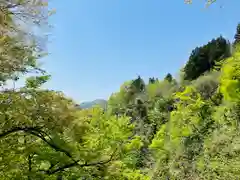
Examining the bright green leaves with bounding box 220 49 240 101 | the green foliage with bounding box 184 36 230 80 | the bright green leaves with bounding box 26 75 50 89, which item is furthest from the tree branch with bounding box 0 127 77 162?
the green foliage with bounding box 184 36 230 80

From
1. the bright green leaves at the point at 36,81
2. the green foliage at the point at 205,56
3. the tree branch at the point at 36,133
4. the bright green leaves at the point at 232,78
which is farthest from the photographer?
the green foliage at the point at 205,56

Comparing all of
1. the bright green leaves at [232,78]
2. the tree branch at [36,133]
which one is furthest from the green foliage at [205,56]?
the tree branch at [36,133]

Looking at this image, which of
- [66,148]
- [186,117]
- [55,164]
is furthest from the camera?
[186,117]

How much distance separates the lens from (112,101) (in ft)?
178

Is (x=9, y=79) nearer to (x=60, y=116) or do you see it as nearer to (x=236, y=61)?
(x=60, y=116)

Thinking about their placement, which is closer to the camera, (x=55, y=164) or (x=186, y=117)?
(x=55, y=164)

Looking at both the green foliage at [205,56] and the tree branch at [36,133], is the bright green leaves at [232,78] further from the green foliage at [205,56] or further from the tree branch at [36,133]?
the green foliage at [205,56]

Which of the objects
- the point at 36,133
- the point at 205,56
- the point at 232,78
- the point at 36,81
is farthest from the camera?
the point at 205,56

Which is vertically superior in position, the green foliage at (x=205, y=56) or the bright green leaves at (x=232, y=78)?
the green foliage at (x=205, y=56)

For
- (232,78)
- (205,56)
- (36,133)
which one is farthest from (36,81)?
(205,56)

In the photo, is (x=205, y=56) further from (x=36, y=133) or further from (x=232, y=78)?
(x=36, y=133)

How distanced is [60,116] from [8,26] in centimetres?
204

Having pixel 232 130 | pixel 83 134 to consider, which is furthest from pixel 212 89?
pixel 83 134

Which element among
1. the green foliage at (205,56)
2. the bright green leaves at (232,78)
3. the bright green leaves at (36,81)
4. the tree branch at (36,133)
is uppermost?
the green foliage at (205,56)
